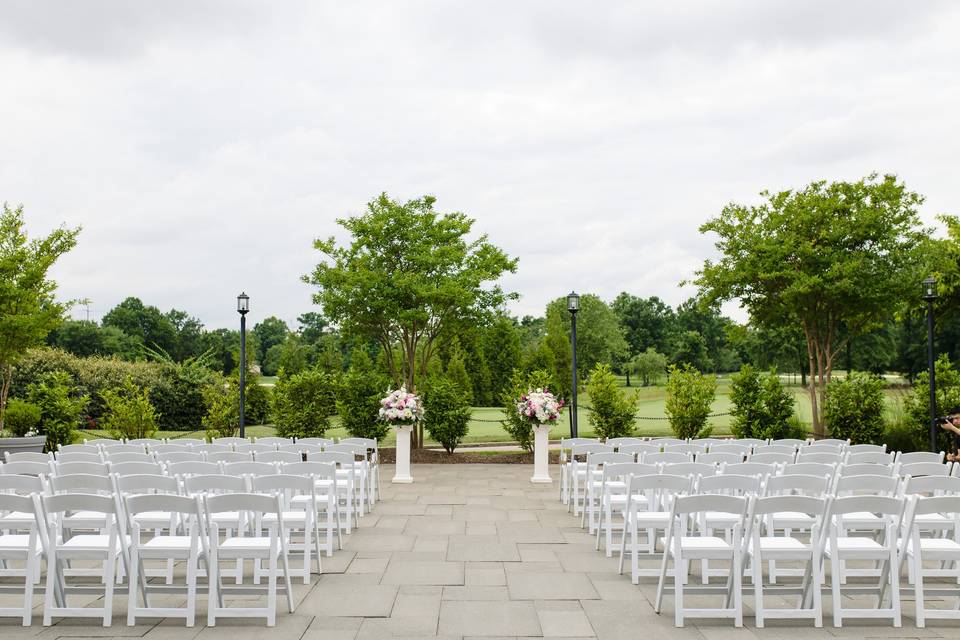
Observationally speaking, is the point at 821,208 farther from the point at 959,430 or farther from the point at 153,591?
the point at 153,591

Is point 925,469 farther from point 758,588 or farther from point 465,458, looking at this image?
point 465,458

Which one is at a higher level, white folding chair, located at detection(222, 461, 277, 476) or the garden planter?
white folding chair, located at detection(222, 461, 277, 476)

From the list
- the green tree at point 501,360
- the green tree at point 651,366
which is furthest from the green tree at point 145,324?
the green tree at point 651,366

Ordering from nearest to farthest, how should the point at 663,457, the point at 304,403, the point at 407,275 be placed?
1. the point at 663,457
2. the point at 407,275
3. the point at 304,403

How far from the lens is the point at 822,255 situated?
691 inches

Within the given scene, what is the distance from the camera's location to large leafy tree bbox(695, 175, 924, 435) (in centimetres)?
1739

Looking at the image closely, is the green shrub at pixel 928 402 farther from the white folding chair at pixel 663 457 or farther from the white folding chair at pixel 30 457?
the white folding chair at pixel 30 457

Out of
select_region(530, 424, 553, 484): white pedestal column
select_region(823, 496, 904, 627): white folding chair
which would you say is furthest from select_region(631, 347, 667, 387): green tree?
select_region(823, 496, 904, 627): white folding chair

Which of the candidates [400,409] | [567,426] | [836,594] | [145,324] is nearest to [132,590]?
[836,594]

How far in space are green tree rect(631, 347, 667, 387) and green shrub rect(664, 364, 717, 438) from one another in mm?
34301

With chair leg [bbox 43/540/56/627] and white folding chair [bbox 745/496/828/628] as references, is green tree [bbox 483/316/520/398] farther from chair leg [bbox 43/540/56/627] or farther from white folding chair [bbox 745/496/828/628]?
chair leg [bbox 43/540/56/627]

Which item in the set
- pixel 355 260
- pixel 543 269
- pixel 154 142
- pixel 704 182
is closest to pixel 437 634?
pixel 355 260

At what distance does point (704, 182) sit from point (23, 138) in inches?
620

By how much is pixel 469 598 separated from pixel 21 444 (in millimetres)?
12138
